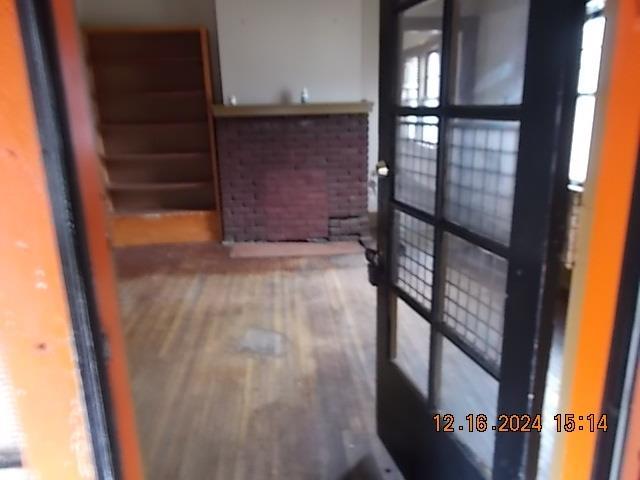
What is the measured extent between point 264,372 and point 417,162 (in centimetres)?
160

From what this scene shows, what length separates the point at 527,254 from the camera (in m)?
1.06

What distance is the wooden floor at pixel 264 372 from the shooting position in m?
2.02

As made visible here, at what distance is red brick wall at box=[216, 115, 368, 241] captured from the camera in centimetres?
504

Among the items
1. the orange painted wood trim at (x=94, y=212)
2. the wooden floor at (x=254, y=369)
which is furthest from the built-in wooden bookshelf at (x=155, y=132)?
the orange painted wood trim at (x=94, y=212)

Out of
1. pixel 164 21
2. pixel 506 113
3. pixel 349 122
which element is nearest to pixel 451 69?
pixel 506 113

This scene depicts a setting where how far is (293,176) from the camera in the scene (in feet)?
16.9

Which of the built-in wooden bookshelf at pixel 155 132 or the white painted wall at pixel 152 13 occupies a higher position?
the white painted wall at pixel 152 13

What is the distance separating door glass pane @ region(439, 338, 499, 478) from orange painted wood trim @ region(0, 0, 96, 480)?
944 millimetres

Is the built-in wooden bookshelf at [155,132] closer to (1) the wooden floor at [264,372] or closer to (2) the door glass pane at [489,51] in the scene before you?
(1) the wooden floor at [264,372]

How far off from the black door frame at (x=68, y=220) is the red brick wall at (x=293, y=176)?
172 inches

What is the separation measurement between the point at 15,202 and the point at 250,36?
15.0ft

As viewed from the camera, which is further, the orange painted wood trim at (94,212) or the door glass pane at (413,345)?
the door glass pane at (413,345)

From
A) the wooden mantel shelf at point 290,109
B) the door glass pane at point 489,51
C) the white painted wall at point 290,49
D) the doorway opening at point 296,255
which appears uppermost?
the white painted wall at point 290,49

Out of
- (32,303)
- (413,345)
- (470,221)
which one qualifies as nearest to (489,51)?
(470,221)
